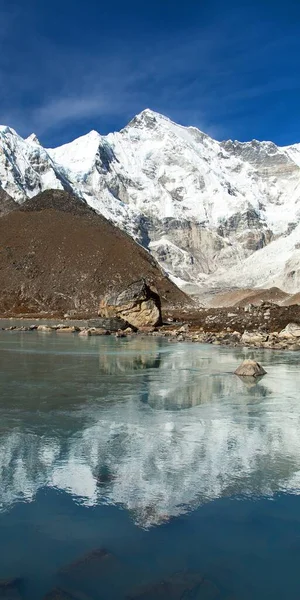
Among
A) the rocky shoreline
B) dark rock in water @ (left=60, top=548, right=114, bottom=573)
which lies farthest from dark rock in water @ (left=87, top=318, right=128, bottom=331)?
dark rock in water @ (left=60, top=548, right=114, bottom=573)

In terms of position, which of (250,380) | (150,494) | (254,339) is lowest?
(150,494)

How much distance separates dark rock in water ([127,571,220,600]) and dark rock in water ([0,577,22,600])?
1459mm

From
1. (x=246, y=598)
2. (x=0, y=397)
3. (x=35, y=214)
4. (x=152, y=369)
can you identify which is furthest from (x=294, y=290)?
(x=246, y=598)

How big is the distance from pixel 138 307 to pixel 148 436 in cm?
5685

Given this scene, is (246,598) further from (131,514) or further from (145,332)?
Answer: (145,332)

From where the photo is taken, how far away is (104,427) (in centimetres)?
1600

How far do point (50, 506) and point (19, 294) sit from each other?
384 feet

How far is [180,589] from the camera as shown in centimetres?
752

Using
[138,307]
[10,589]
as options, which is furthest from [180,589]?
[138,307]

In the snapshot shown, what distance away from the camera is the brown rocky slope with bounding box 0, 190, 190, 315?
123 m

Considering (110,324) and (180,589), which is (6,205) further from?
(180,589)

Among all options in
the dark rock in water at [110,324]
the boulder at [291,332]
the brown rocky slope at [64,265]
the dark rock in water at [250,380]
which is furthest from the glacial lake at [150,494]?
the brown rocky slope at [64,265]

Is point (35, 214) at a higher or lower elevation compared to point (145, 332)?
higher

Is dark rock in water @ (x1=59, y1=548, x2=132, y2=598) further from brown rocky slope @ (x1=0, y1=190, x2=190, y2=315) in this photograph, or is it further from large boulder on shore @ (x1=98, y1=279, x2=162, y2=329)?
brown rocky slope @ (x1=0, y1=190, x2=190, y2=315)
